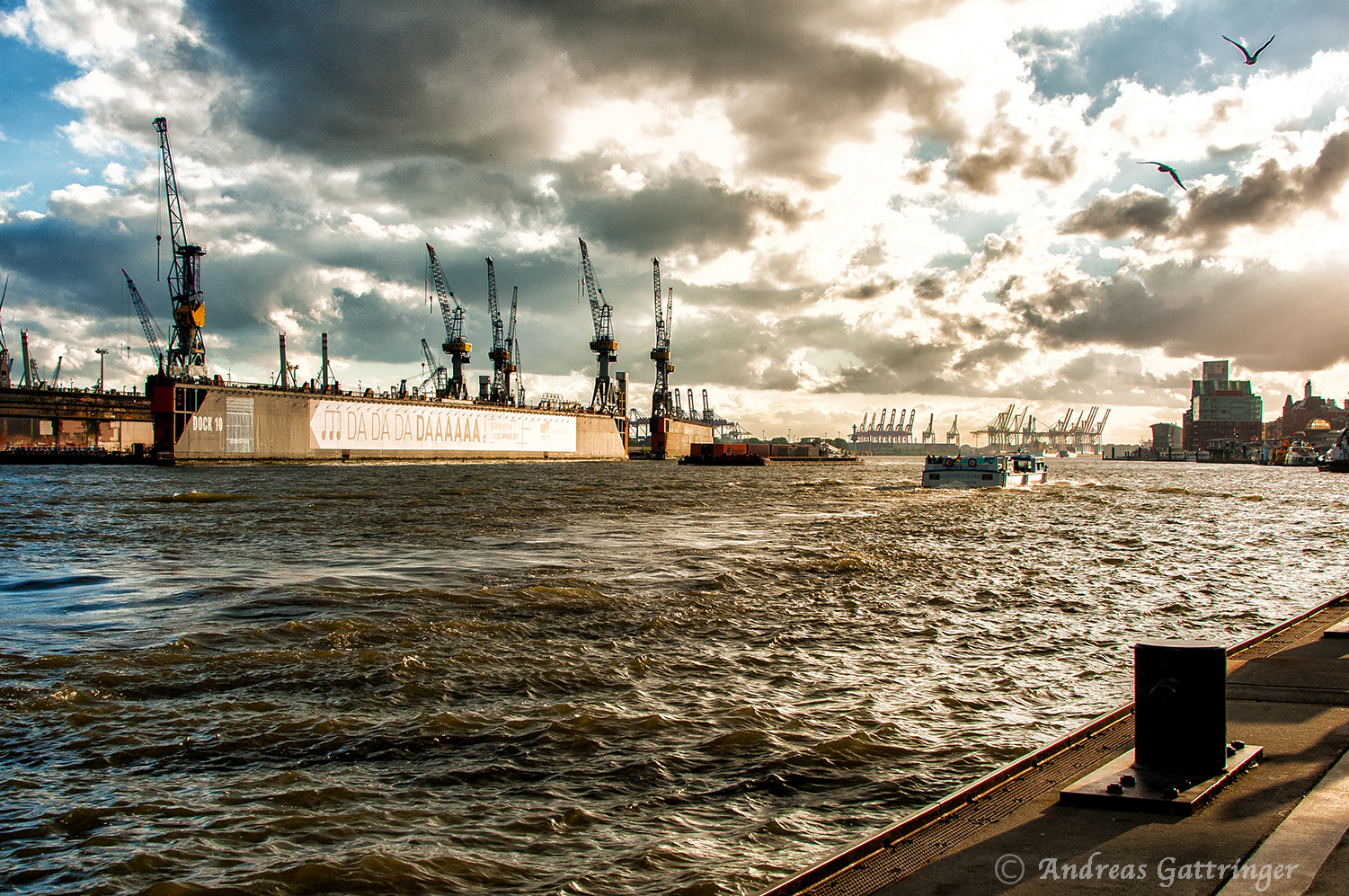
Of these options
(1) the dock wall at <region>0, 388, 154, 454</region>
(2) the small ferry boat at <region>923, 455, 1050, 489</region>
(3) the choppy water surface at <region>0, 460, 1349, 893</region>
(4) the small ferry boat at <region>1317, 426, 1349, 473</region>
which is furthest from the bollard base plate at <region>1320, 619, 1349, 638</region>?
(4) the small ferry boat at <region>1317, 426, 1349, 473</region>

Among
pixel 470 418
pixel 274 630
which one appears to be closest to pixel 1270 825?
pixel 274 630

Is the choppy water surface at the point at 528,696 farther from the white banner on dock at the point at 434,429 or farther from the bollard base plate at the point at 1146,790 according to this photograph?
the white banner on dock at the point at 434,429

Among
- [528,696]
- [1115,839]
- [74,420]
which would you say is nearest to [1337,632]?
[1115,839]

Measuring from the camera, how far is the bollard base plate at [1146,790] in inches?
190

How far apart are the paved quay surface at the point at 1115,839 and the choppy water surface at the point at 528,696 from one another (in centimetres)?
104

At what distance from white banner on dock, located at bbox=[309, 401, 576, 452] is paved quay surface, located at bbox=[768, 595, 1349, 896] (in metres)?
103

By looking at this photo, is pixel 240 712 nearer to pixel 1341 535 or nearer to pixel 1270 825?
pixel 1270 825

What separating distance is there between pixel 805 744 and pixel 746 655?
353cm

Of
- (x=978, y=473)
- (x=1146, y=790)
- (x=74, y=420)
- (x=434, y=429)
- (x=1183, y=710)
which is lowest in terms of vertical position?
(x=978, y=473)

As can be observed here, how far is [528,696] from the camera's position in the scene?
9.36m

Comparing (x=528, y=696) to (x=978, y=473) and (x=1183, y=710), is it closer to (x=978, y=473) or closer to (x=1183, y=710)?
(x=1183, y=710)

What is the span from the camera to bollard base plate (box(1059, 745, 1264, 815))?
4.84m

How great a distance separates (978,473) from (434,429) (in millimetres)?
78120

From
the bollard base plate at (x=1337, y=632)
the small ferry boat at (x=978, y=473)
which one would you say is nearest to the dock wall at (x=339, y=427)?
the small ferry boat at (x=978, y=473)
